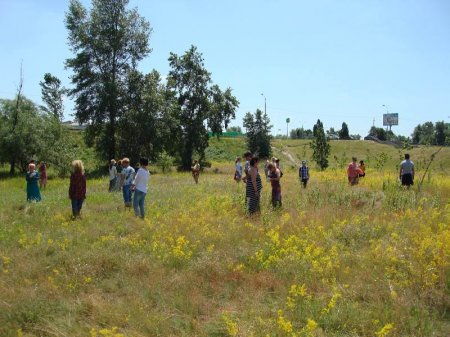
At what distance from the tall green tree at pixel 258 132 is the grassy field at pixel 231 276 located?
46623 millimetres

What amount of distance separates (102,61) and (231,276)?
33.0 meters

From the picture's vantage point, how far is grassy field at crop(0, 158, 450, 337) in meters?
5.08

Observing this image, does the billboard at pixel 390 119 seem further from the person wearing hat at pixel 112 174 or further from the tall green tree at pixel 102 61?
the person wearing hat at pixel 112 174

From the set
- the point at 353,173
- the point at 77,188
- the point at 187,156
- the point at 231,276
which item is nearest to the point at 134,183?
the point at 77,188

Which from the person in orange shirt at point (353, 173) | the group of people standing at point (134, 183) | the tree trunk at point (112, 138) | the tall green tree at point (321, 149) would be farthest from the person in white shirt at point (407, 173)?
the tall green tree at point (321, 149)

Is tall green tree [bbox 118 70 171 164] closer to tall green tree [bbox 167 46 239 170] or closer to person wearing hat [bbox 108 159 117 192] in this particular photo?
tall green tree [bbox 167 46 239 170]

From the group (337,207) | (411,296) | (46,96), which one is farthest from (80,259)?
(46,96)

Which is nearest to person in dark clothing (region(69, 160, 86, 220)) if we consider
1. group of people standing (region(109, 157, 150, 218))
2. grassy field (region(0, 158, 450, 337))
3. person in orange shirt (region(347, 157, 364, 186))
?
grassy field (region(0, 158, 450, 337))

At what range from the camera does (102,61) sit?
3609 centimetres

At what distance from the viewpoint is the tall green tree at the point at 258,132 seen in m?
56.8

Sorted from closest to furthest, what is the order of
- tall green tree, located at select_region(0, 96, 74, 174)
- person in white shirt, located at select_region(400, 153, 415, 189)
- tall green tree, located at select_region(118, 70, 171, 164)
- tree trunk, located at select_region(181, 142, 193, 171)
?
person in white shirt, located at select_region(400, 153, 415, 189)
tall green tree, located at select_region(0, 96, 74, 174)
tall green tree, located at select_region(118, 70, 171, 164)
tree trunk, located at select_region(181, 142, 193, 171)

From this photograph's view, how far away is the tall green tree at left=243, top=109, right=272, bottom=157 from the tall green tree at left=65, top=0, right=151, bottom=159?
23879 mm

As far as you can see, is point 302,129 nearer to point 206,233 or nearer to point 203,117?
point 203,117

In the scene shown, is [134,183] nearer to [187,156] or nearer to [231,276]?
[231,276]
